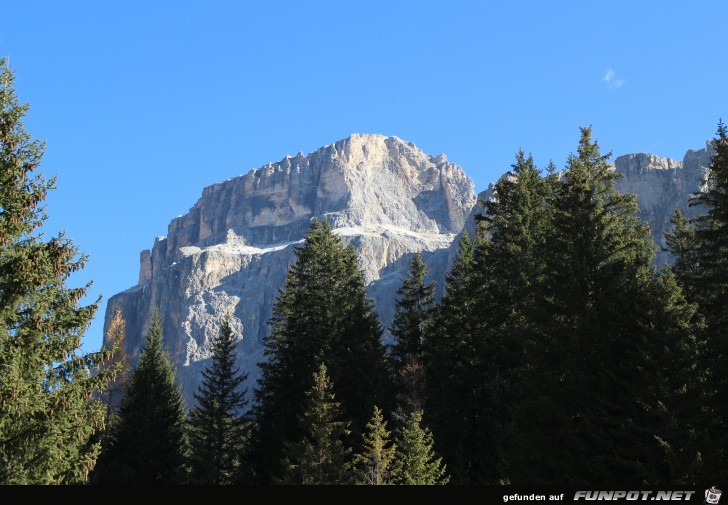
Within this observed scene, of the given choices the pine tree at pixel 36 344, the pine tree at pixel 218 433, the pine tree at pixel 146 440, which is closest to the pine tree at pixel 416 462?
the pine tree at pixel 36 344

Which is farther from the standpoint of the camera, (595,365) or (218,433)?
(218,433)

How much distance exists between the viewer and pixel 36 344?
13.0 m

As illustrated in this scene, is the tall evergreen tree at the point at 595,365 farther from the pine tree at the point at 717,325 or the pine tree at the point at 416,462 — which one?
the pine tree at the point at 416,462

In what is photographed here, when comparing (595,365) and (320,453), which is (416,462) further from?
(595,365)

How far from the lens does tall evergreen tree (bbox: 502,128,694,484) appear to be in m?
17.0

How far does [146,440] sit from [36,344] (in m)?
31.8

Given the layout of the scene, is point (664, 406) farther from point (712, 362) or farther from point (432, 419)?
point (432, 419)

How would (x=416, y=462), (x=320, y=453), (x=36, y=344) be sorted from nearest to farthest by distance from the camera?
(x=36, y=344) < (x=416, y=462) < (x=320, y=453)

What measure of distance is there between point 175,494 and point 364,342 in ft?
94.1

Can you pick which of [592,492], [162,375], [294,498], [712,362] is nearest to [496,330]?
[712,362]

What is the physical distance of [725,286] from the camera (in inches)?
794

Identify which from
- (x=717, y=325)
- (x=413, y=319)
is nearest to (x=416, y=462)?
(x=717, y=325)

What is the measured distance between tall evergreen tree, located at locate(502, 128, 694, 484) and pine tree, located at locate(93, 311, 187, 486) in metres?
27.5

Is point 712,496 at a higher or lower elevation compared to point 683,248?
lower
